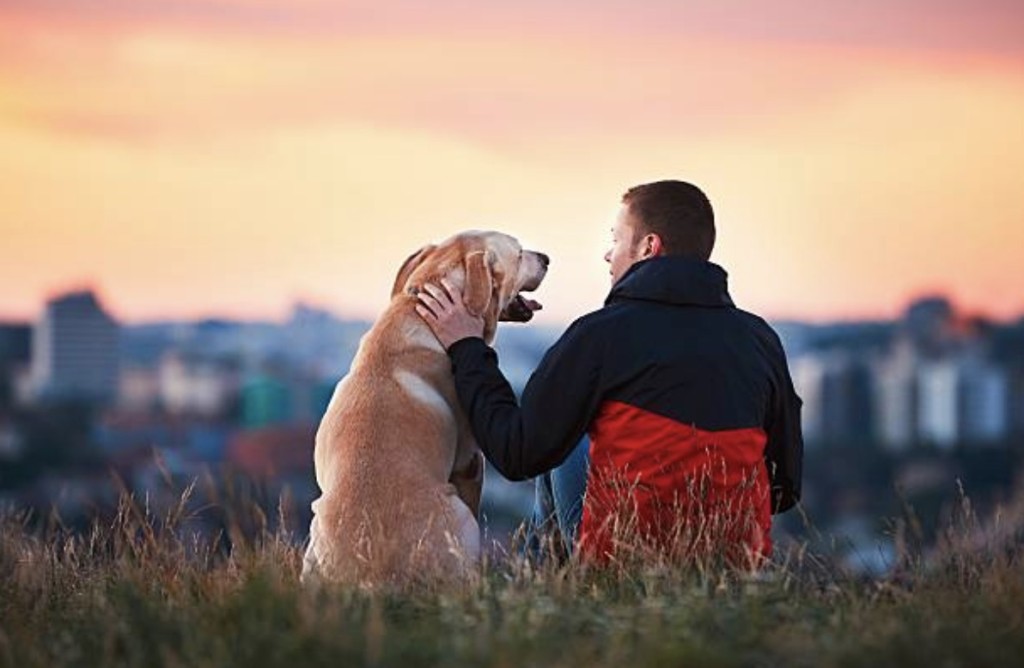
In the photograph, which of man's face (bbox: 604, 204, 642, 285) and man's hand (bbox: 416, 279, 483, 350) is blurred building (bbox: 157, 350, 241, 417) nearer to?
man's hand (bbox: 416, 279, 483, 350)

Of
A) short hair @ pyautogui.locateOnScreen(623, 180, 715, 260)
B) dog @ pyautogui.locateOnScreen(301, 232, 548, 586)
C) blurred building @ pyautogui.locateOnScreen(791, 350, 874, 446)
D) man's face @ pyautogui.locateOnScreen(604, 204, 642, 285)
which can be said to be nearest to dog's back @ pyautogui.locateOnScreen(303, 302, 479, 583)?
dog @ pyautogui.locateOnScreen(301, 232, 548, 586)

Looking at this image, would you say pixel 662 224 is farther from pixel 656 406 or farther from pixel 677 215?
pixel 656 406

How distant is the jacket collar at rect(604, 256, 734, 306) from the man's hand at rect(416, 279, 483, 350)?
76 centimetres

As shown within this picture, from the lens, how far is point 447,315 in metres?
7.19

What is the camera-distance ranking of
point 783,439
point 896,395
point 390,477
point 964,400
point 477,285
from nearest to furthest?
point 390,477, point 783,439, point 477,285, point 896,395, point 964,400

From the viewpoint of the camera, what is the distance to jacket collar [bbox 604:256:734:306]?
659cm

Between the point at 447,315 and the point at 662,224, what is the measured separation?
0.91 meters

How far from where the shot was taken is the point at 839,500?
4902 inches

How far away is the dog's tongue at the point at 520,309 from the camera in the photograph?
7.61 meters

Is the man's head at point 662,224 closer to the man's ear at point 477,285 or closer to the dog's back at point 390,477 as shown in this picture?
the man's ear at point 477,285

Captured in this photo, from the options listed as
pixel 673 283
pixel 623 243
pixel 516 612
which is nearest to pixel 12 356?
pixel 623 243

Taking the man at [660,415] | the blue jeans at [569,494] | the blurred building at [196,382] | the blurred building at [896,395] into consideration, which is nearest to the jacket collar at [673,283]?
Result: the man at [660,415]

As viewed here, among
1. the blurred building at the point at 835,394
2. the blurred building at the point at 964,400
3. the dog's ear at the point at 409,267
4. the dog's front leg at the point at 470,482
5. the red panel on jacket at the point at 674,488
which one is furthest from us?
the blurred building at the point at 964,400

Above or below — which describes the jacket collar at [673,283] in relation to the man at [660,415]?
above
